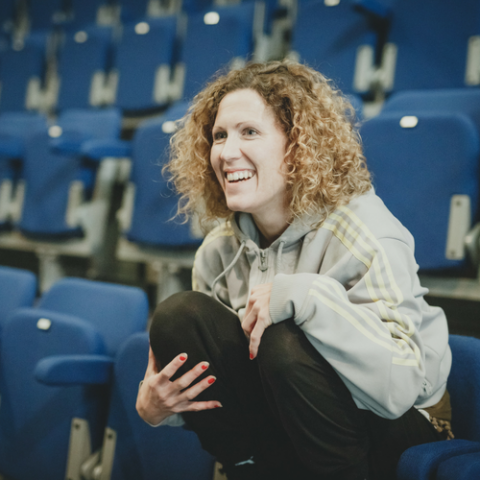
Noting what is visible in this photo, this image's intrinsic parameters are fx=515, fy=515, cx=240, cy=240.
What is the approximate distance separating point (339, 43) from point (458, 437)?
80cm

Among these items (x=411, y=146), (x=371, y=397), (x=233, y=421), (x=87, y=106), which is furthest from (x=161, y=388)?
(x=87, y=106)

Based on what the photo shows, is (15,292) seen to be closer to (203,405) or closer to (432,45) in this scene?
(203,405)

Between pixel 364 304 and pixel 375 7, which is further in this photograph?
pixel 375 7

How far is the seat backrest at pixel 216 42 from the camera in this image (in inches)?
44.9

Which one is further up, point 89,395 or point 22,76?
point 22,76

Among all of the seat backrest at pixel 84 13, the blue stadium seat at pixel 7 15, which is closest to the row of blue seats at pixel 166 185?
the seat backrest at pixel 84 13

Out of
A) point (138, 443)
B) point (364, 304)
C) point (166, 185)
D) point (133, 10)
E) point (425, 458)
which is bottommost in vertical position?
point (138, 443)

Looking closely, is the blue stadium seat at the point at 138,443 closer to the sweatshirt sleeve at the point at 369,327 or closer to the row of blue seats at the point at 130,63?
the sweatshirt sleeve at the point at 369,327

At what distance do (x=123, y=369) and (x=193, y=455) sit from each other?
0.41 ft

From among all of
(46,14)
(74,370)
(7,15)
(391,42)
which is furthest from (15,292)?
(7,15)

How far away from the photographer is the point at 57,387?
64 centimetres

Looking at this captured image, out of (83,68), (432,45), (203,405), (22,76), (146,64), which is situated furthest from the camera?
(22,76)

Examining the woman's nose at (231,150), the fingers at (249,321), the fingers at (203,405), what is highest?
the woman's nose at (231,150)

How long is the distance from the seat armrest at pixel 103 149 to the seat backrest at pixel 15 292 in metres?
0.26
